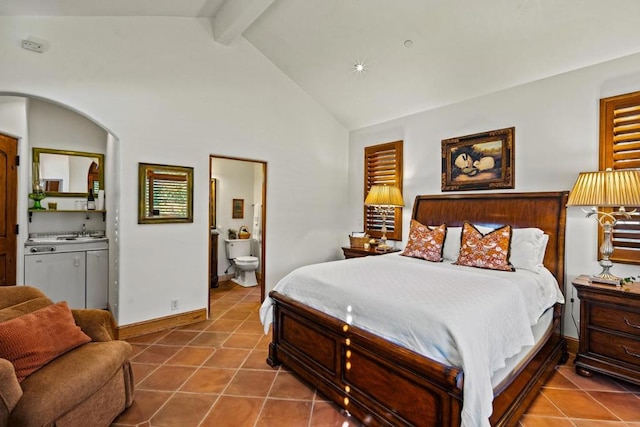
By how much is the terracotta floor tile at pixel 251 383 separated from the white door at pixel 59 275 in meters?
2.59

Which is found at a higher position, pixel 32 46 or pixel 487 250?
pixel 32 46

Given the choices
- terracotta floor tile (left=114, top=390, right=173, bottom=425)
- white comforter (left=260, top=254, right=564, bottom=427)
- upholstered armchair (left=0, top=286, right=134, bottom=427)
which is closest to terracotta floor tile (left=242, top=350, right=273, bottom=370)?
white comforter (left=260, top=254, right=564, bottom=427)

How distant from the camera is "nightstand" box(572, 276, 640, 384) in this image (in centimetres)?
235

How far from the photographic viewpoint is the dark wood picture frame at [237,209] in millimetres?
5812

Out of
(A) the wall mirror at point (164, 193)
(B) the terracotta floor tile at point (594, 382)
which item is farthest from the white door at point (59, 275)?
(B) the terracotta floor tile at point (594, 382)

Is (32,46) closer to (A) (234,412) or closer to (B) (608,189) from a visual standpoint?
(A) (234,412)

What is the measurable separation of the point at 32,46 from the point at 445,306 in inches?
149

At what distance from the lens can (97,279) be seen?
3.99m

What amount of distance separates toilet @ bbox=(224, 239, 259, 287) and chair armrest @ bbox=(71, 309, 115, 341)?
10.2 feet

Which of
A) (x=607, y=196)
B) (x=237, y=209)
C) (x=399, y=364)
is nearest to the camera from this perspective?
(x=399, y=364)

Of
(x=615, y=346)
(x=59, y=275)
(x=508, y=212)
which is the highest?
(x=508, y=212)

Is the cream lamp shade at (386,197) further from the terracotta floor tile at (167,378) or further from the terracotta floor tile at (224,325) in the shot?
the terracotta floor tile at (167,378)

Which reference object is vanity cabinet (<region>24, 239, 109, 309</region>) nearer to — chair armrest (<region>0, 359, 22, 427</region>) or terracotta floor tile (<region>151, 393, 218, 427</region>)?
terracotta floor tile (<region>151, 393, 218, 427</region>)

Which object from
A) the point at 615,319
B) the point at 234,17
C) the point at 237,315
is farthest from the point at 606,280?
the point at 234,17
